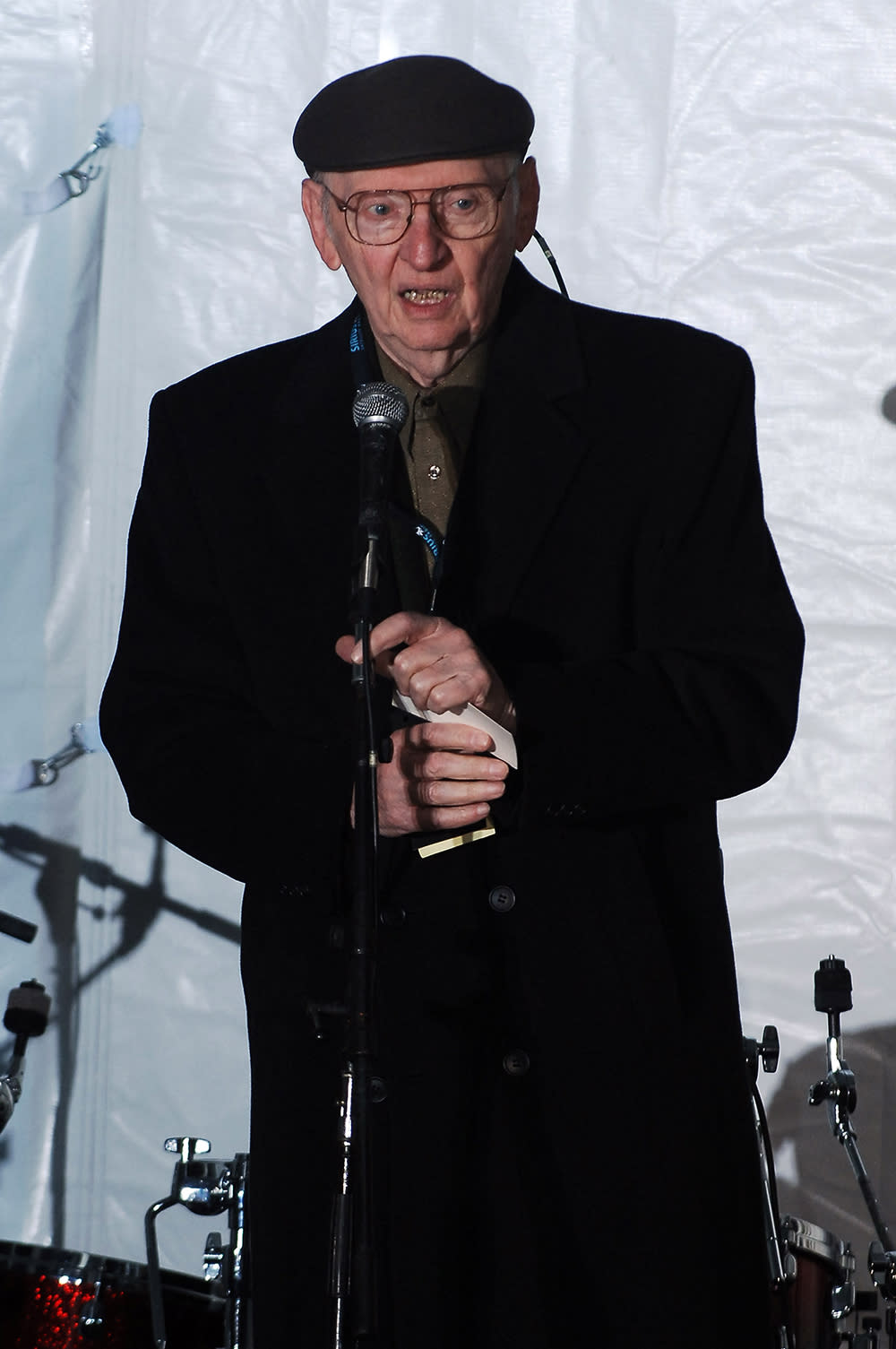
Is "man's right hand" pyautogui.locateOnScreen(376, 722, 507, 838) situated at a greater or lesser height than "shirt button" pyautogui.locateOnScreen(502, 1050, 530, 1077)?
greater

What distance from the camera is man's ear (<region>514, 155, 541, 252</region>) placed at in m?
1.88

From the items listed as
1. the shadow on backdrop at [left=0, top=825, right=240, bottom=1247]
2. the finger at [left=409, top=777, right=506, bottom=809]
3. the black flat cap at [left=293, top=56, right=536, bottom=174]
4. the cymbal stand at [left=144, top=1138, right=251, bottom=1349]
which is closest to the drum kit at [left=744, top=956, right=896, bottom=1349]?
the cymbal stand at [left=144, top=1138, right=251, bottom=1349]

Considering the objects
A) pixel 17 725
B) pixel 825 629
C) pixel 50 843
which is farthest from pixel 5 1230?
pixel 825 629

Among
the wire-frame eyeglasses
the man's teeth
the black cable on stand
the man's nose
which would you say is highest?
the wire-frame eyeglasses

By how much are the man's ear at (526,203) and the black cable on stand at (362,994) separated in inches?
23.1

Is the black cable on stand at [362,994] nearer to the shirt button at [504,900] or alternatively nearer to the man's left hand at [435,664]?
the man's left hand at [435,664]

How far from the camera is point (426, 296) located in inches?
70.7

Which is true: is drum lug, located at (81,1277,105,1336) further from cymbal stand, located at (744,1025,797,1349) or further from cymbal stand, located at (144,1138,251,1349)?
cymbal stand, located at (744,1025,797,1349)

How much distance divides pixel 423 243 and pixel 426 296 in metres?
0.06

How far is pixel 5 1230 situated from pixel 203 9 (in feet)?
8.00

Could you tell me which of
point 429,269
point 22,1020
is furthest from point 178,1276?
point 429,269

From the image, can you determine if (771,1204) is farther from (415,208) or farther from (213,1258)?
(415,208)

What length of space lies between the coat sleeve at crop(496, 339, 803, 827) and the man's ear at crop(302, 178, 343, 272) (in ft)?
1.37

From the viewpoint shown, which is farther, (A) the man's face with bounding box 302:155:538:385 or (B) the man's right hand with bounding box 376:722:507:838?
(A) the man's face with bounding box 302:155:538:385
